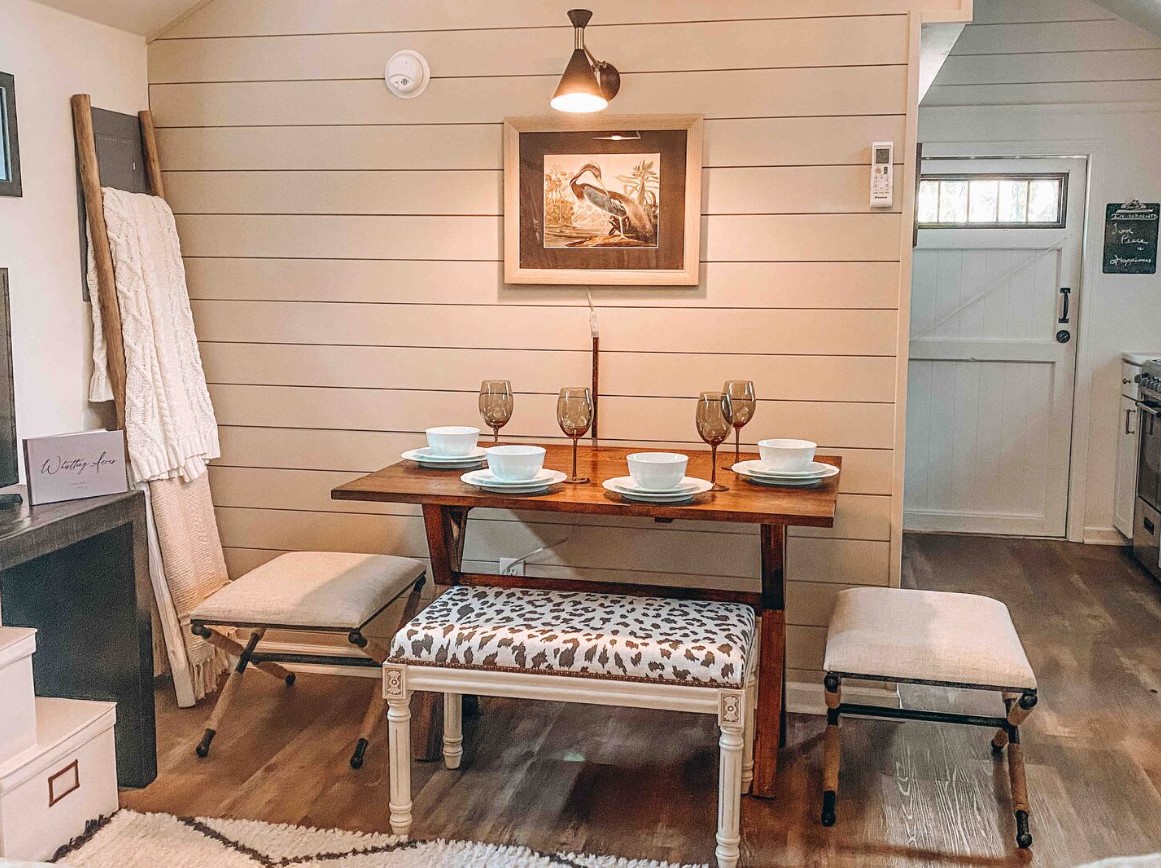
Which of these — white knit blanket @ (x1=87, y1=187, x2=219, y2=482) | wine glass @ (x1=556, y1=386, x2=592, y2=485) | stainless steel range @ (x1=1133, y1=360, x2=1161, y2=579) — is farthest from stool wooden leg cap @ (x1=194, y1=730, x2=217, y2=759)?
stainless steel range @ (x1=1133, y1=360, x2=1161, y2=579)

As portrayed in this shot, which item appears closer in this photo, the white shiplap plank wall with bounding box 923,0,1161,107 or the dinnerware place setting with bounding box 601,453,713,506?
the dinnerware place setting with bounding box 601,453,713,506

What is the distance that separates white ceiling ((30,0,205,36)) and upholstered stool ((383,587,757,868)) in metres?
1.91

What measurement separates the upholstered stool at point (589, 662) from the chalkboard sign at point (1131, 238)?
136 inches

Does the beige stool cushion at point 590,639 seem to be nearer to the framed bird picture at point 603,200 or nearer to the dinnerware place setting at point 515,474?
the dinnerware place setting at point 515,474

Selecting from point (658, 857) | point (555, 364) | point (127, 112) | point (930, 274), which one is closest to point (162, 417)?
point (127, 112)

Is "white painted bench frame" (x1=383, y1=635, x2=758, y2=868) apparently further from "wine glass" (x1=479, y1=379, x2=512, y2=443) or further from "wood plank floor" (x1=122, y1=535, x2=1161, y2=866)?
"wine glass" (x1=479, y1=379, x2=512, y2=443)

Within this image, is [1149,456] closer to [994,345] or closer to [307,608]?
[994,345]

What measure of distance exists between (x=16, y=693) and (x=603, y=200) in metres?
1.93

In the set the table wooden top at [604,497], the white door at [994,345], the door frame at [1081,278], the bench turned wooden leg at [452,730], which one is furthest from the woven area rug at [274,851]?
the door frame at [1081,278]

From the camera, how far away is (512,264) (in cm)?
321

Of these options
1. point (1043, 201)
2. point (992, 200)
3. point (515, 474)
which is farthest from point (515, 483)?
point (1043, 201)

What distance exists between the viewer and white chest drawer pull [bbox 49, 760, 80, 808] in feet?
7.56

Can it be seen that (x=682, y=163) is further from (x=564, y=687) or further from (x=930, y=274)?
(x=930, y=274)

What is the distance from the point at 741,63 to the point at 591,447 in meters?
1.15
